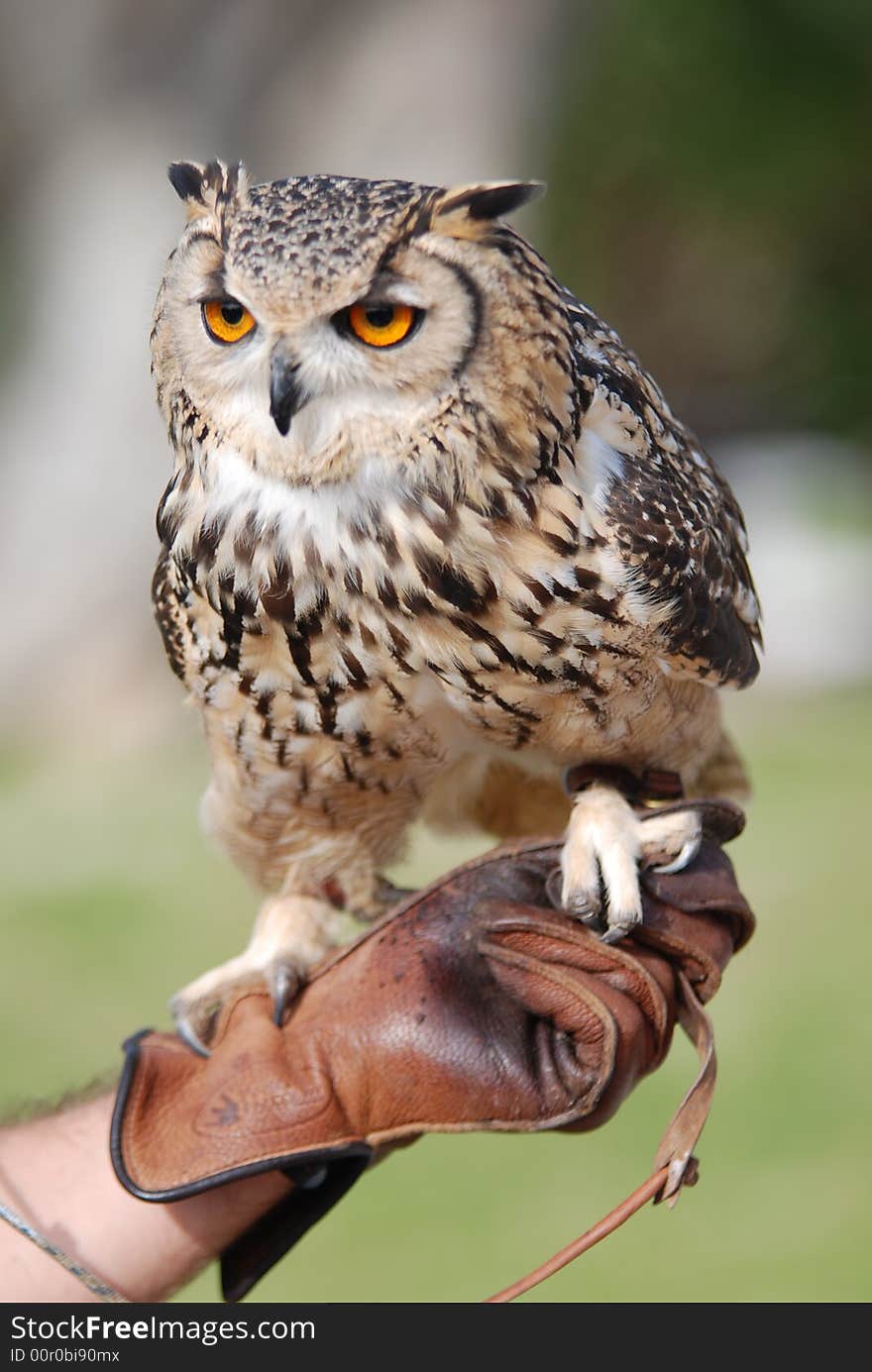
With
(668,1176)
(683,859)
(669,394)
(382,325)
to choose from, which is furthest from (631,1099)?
(669,394)

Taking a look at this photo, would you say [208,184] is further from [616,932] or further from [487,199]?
[616,932]

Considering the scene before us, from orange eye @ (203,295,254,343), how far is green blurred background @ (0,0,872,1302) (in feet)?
1.02

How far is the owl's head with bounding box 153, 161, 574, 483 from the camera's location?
5.68 ft

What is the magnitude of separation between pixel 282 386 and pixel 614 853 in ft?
2.72

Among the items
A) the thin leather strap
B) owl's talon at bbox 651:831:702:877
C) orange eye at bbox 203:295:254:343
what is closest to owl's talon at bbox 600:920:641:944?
owl's talon at bbox 651:831:702:877

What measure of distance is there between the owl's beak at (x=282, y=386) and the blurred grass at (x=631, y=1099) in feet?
4.52

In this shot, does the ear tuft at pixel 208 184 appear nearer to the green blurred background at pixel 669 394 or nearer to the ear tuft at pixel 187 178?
the ear tuft at pixel 187 178

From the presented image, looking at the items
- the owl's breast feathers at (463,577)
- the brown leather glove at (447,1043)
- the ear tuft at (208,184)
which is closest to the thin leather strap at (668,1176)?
the brown leather glove at (447,1043)

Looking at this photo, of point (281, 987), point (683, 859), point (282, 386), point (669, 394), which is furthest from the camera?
point (669, 394)

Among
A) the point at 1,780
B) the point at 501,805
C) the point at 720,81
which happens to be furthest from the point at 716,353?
the point at 501,805

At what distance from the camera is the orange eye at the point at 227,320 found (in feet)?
5.91

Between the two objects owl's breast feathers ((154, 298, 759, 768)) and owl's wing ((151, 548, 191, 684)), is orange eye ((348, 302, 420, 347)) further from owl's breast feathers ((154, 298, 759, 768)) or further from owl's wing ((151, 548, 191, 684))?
owl's wing ((151, 548, 191, 684))

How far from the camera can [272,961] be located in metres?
2.45

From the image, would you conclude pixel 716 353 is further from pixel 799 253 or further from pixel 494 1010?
pixel 494 1010
